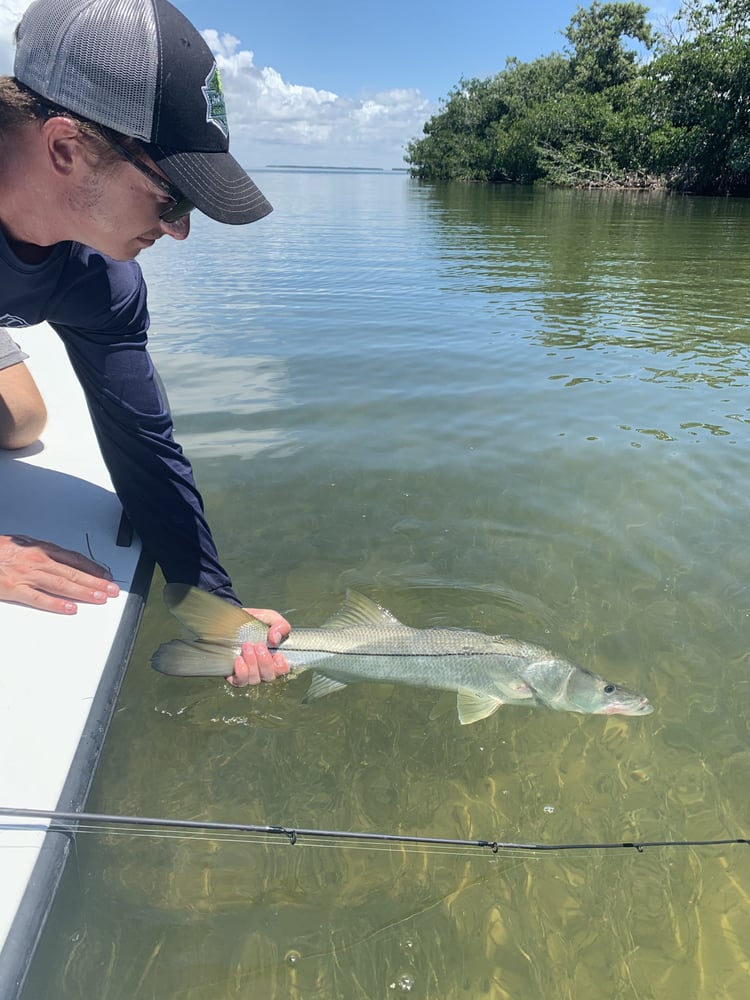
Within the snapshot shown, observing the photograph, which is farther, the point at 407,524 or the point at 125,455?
the point at 407,524

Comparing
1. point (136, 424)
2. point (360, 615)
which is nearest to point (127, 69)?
point (136, 424)

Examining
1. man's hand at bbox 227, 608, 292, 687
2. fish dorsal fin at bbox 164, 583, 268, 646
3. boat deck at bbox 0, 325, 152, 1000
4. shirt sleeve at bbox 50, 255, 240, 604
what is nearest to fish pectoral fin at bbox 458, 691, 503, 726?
man's hand at bbox 227, 608, 292, 687

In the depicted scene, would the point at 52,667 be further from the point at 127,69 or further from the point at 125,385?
the point at 127,69

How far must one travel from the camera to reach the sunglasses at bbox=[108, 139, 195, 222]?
7.22ft

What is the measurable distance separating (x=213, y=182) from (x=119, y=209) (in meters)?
0.36

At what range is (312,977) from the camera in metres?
2.48

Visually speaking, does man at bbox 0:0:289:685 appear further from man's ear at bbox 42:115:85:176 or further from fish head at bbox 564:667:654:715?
fish head at bbox 564:667:654:715

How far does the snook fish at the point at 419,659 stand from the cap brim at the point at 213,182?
1648 millimetres

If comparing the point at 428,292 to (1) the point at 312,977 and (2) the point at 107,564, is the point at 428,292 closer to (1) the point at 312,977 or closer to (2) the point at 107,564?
(2) the point at 107,564

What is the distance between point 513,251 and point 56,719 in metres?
19.9

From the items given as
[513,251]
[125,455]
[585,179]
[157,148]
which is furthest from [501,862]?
[585,179]

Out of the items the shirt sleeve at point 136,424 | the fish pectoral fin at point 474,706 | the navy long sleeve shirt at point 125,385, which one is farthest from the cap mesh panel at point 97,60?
the fish pectoral fin at point 474,706

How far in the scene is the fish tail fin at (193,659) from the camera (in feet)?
9.84

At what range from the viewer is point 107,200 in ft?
7.73
